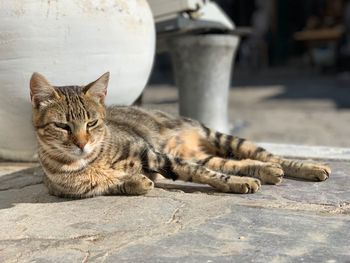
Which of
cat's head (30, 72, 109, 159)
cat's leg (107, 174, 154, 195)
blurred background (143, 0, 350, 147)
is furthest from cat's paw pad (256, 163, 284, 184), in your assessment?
blurred background (143, 0, 350, 147)

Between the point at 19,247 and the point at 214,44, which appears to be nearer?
the point at 19,247

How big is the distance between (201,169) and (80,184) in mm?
674

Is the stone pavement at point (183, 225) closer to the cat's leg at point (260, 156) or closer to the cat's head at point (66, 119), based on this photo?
the cat's leg at point (260, 156)

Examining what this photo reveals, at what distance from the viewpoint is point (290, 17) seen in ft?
53.0

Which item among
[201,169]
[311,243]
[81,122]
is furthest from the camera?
[201,169]

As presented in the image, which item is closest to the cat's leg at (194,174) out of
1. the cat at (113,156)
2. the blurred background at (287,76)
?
the cat at (113,156)

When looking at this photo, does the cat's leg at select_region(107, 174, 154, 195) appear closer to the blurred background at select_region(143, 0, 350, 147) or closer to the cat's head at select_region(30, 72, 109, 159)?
the cat's head at select_region(30, 72, 109, 159)

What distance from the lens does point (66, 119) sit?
110 inches

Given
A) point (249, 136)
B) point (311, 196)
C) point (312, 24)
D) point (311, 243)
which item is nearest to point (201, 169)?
point (311, 196)

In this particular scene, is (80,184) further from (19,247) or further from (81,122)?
(19,247)

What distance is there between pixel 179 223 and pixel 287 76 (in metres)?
11.4

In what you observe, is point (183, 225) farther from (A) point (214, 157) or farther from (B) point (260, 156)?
(B) point (260, 156)

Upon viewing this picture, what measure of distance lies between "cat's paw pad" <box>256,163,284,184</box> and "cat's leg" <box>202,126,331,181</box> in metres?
0.15

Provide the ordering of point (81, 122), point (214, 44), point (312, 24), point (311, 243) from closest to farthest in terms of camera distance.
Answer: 1. point (311, 243)
2. point (81, 122)
3. point (214, 44)
4. point (312, 24)
